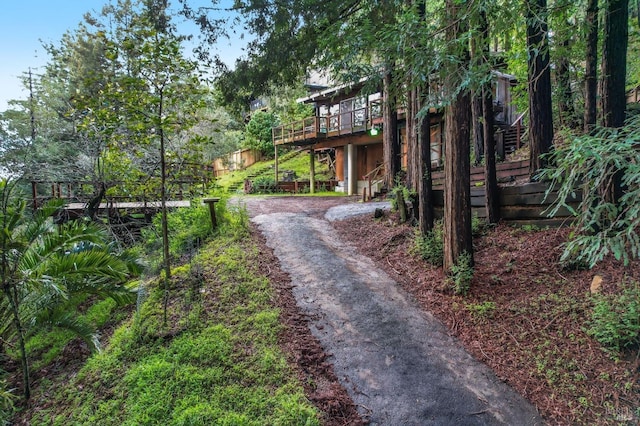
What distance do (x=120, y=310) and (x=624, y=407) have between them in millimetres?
6888

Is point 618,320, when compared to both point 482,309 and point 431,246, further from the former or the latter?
point 431,246

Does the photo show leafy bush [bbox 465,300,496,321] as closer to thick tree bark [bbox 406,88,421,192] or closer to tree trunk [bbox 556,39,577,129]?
thick tree bark [bbox 406,88,421,192]

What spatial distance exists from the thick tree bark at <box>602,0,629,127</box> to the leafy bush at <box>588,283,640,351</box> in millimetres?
2034

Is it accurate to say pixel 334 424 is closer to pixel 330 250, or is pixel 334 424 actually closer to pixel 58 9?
pixel 330 250

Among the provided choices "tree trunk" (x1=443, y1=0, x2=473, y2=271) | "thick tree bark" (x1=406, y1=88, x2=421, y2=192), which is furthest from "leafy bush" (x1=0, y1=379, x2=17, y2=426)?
"thick tree bark" (x1=406, y1=88, x2=421, y2=192)

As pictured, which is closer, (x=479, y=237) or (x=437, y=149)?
(x=479, y=237)

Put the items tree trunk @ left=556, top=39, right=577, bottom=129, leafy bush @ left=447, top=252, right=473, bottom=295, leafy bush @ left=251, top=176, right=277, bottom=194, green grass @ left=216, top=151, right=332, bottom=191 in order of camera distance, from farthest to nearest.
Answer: green grass @ left=216, top=151, right=332, bottom=191 < leafy bush @ left=251, top=176, right=277, bottom=194 < tree trunk @ left=556, top=39, right=577, bottom=129 < leafy bush @ left=447, top=252, right=473, bottom=295

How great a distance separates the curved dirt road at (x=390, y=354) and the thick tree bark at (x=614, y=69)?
3.31 meters

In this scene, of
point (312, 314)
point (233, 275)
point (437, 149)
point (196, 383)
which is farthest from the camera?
point (437, 149)

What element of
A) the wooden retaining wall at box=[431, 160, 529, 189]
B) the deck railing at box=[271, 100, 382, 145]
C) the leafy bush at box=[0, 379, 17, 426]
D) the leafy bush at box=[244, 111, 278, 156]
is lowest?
the leafy bush at box=[0, 379, 17, 426]

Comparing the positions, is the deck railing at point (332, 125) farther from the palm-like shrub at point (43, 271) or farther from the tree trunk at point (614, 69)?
the palm-like shrub at point (43, 271)

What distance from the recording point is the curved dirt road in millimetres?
2883

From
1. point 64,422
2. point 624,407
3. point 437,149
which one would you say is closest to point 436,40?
point 624,407

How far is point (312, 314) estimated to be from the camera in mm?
4297
